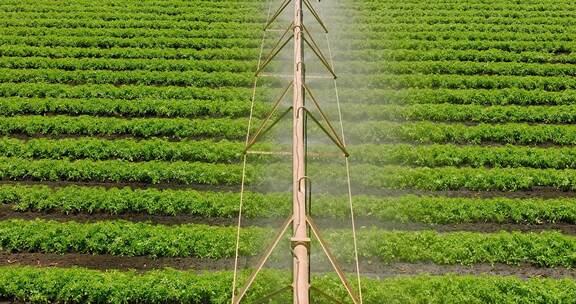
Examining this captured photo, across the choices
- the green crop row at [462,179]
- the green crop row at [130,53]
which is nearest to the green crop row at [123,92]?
the green crop row at [130,53]

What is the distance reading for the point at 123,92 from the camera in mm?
19328

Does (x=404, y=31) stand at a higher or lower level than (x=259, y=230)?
higher

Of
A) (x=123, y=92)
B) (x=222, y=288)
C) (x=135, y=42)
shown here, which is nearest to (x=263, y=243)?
(x=222, y=288)

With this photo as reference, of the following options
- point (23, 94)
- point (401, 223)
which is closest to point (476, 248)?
point (401, 223)

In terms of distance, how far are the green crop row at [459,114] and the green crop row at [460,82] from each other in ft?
6.69

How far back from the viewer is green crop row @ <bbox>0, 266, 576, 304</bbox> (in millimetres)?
11109

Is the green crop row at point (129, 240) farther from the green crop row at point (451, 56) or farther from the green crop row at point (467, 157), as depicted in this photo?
the green crop row at point (451, 56)

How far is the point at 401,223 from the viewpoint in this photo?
13.6m

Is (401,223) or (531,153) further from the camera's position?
(531,153)

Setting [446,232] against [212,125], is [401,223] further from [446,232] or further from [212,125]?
[212,125]

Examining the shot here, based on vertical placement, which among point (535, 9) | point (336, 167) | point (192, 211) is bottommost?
point (192, 211)

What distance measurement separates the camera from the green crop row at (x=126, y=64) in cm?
2106

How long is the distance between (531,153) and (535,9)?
15603 mm

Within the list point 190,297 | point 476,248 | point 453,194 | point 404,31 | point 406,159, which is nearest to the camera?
point 190,297
